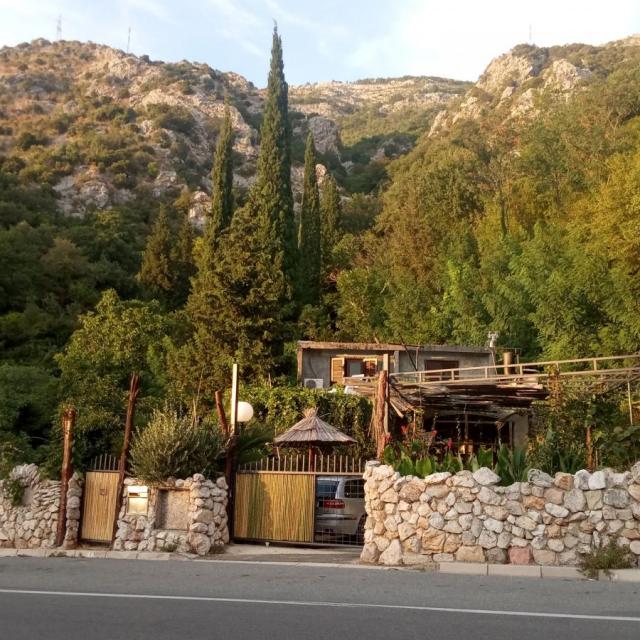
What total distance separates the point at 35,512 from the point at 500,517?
10.1 meters

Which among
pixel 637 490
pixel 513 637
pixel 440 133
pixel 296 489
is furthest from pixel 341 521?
pixel 440 133

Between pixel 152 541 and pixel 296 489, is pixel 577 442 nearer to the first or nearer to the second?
pixel 296 489

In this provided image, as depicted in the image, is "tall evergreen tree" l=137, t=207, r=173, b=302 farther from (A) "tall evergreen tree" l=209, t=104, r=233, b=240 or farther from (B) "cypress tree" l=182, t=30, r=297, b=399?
(B) "cypress tree" l=182, t=30, r=297, b=399

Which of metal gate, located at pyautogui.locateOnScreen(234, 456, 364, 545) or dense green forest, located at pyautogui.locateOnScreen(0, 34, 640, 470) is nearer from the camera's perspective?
metal gate, located at pyautogui.locateOnScreen(234, 456, 364, 545)

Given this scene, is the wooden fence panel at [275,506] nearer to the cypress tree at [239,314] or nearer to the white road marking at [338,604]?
the white road marking at [338,604]

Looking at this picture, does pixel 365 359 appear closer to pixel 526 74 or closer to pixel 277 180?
pixel 277 180

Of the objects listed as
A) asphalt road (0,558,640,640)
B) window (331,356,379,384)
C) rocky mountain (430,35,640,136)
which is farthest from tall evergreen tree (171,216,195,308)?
asphalt road (0,558,640,640)

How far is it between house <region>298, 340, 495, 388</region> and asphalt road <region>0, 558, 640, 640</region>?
21860 millimetres

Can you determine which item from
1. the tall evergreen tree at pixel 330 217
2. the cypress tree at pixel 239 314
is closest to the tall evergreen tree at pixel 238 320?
the cypress tree at pixel 239 314

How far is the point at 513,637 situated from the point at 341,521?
29.9 feet

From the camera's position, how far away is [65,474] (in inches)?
639

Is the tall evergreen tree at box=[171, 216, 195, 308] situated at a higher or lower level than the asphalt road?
higher

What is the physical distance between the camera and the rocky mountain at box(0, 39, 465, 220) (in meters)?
86.4

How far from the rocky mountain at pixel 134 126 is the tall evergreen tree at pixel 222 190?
874 inches
